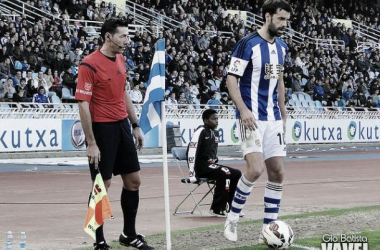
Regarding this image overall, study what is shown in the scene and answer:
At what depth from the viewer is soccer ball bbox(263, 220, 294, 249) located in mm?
8758

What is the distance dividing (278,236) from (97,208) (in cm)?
182

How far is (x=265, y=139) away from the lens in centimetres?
936

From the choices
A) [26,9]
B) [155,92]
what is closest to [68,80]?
[26,9]

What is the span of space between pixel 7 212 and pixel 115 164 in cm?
445

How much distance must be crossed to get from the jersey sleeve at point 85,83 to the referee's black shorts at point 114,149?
1.19ft

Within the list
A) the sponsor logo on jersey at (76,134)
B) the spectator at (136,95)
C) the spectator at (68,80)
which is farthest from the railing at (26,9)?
the sponsor logo on jersey at (76,134)

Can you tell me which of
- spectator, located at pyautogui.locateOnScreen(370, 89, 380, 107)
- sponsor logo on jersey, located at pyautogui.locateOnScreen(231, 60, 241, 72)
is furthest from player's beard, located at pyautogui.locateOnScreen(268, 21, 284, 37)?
spectator, located at pyautogui.locateOnScreen(370, 89, 380, 107)

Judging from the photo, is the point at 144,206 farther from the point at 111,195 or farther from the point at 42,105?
the point at 42,105

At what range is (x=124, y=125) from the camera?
29.5ft

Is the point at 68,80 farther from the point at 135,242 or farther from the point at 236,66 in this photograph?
the point at 135,242

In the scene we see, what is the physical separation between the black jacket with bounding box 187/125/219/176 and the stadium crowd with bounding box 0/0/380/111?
13.9 meters

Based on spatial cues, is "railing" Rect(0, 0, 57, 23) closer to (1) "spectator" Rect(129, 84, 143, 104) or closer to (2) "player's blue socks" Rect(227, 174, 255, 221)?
(1) "spectator" Rect(129, 84, 143, 104)

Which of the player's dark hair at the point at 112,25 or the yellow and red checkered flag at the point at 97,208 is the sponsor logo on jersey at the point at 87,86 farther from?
the yellow and red checkered flag at the point at 97,208

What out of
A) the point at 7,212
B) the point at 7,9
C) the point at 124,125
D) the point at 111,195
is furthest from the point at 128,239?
the point at 7,9
